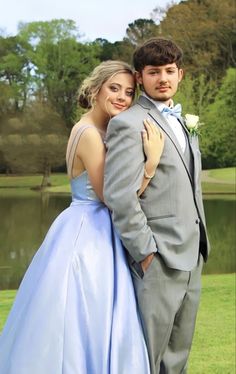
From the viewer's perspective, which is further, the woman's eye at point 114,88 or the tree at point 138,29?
the tree at point 138,29

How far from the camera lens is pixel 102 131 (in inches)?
94.0

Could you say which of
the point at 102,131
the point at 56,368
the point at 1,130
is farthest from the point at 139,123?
the point at 1,130

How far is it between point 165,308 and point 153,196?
367 mm

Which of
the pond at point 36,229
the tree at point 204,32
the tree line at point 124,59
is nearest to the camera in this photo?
the pond at point 36,229

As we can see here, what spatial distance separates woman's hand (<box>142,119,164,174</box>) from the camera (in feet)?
7.15

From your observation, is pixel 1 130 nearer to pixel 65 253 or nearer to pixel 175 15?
pixel 175 15

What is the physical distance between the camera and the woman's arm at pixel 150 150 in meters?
2.18

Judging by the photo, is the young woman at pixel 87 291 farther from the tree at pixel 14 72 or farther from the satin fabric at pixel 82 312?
the tree at pixel 14 72

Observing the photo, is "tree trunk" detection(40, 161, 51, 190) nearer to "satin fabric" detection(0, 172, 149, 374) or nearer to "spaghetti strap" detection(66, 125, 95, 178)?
"spaghetti strap" detection(66, 125, 95, 178)

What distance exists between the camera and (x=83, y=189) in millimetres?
2375

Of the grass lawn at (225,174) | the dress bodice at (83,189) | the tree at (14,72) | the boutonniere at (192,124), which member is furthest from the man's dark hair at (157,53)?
the tree at (14,72)

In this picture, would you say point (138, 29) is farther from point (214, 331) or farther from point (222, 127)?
point (214, 331)

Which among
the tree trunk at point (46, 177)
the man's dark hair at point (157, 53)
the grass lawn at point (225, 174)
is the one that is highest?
the man's dark hair at point (157, 53)

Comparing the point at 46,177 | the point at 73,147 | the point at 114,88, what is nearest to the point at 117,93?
the point at 114,88
